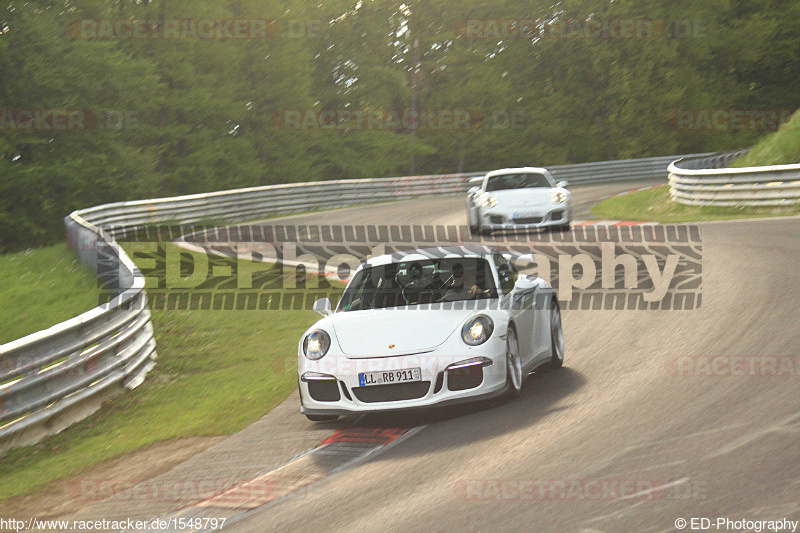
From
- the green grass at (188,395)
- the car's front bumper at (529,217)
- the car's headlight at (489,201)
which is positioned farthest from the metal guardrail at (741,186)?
the green grass at (188,395)

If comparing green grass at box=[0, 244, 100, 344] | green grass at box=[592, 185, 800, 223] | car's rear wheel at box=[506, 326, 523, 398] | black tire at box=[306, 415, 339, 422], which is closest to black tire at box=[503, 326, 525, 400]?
car's rear wheel at box=[506, 326, 523, 398]

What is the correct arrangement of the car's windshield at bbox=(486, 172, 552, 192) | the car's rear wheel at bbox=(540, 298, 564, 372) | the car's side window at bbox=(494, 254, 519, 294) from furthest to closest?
the car's windshield at bbox=(486, 172, 552, 192), the car's rear wheel at bbox=(540, 298, 564, 372), the car's side window at bbox=(494, 254, 519, 294)

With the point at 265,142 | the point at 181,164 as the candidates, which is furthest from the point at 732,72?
the point at 181,164

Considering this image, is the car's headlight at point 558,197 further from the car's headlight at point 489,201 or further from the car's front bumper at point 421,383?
the car's front bumper at point 421,383

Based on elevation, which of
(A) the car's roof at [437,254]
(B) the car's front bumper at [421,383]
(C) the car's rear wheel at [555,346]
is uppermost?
(A) the car's roof at [437,254]

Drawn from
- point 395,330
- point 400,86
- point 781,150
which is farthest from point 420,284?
point 400,86

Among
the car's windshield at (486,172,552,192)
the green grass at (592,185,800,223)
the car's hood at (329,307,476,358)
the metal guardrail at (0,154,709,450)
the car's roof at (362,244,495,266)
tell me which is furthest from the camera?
the green grass at (592,185,800,223)

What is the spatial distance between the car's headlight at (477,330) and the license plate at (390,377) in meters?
0.49

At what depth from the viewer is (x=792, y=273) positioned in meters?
12.0

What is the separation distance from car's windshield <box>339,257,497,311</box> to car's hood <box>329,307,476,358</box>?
1.14ft

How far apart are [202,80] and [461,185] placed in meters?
19.4

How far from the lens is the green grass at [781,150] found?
24.9 m

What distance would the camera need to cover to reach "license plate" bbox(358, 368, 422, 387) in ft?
24.3

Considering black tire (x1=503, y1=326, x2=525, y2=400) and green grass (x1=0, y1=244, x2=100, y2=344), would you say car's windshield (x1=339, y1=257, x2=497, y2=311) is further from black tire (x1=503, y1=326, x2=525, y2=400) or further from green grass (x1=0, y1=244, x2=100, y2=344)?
green grass (x1=0, y1=244, x2=100, y2=344)
